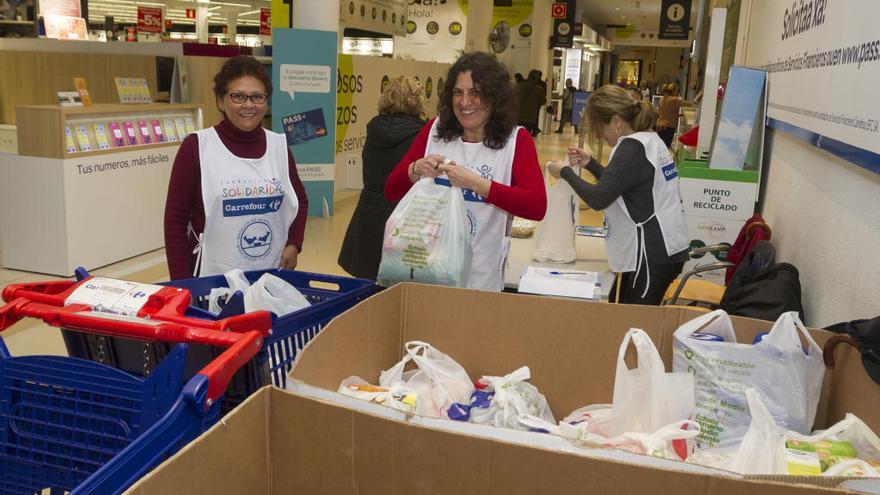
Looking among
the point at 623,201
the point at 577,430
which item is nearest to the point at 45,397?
the point at 577,430

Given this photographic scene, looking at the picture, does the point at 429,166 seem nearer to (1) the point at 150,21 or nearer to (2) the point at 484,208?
(2) the point at 484,208

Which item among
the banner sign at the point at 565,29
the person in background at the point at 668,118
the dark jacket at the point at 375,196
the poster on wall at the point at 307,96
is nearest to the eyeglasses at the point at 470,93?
the dark jacket at the point at 375,196

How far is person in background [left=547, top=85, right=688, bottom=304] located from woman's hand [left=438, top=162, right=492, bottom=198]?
3.10 ft

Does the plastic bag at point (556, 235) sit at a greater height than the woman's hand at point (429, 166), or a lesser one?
lesser

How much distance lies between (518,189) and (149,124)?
4.82m

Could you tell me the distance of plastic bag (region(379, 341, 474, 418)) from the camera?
5.57 ft

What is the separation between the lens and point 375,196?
4.07 m

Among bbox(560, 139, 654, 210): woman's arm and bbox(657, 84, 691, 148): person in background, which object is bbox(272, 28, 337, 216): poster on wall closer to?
bbox(560, 139, 654, 210): woman's arm

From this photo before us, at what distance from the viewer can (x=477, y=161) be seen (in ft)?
8.25

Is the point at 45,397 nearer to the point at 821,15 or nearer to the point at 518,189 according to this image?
the point at 518,189

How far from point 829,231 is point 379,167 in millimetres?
2336

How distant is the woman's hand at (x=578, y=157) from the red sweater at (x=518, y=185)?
94 cm

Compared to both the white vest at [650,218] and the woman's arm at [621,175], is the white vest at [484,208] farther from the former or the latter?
the white vest at [650,218]

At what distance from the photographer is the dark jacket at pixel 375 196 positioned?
13.2 feet
